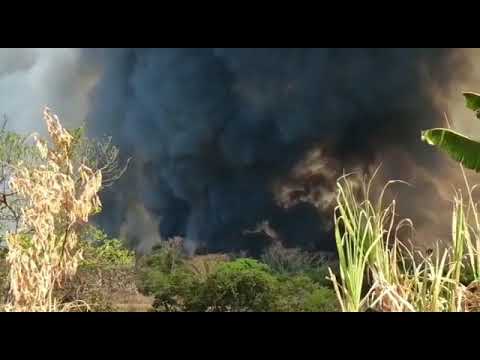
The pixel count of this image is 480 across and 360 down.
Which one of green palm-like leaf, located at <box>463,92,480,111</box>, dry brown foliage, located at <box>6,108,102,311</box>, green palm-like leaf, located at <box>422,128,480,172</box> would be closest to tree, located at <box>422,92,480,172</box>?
green palm-like leaf, located at <box>422,128,480,172</box>

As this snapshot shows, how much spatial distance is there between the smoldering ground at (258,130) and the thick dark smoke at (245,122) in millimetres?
11

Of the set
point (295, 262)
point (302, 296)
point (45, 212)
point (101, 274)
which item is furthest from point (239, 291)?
point (45, 212)

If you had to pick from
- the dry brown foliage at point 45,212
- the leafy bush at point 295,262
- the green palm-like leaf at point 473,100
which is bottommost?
the dry brown foliage at point 45,212

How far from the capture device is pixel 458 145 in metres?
4.00

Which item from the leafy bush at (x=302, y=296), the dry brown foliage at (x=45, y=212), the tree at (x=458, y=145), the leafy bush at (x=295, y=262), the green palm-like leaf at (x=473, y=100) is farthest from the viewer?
the leafy bush at (x=295, y=262)

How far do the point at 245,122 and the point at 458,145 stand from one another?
10.5 feet

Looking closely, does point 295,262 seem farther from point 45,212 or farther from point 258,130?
point 45,212

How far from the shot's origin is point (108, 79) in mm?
7047

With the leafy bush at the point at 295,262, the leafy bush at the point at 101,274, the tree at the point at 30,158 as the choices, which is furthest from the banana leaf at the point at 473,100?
the leafy bush at the point at 101,274

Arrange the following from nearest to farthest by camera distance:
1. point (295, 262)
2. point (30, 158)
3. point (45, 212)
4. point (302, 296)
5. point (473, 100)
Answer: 1. point (45, 212)
2. point (473, 100)
3. point (302, 296)
4. point (30, 158)
5. point (295, 262)

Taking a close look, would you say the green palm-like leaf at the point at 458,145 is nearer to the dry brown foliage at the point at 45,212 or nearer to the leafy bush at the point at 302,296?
the dry brown foliage at the point at 45,212

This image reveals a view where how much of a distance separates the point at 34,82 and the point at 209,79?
78.1 inches

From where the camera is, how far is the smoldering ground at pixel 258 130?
6539 mm

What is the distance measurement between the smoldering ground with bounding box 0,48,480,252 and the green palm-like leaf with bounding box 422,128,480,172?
2399 millimetres
